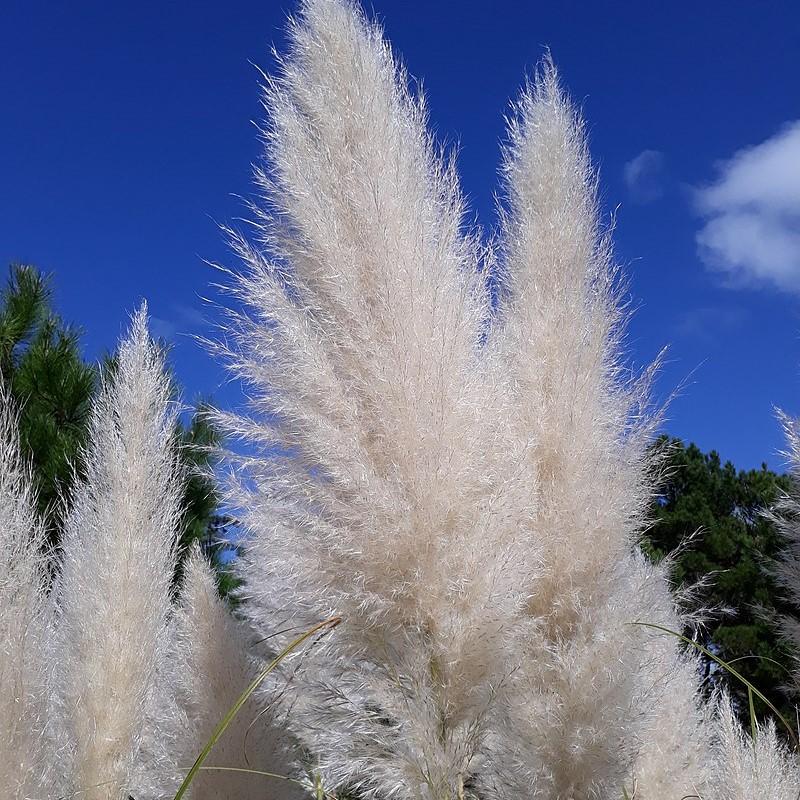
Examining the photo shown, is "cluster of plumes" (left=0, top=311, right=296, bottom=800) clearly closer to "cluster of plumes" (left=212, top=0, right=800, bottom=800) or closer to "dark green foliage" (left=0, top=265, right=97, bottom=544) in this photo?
"cluster of plumes" (left=212, top=0, right=800, bottom=800)

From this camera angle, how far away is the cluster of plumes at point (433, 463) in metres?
1.65

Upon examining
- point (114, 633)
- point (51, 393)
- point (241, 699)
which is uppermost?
point (51, 393)

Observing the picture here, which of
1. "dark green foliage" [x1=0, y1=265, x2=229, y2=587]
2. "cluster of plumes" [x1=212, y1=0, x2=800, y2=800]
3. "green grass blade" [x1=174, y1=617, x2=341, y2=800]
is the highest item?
"dark green foliage" [x1=0, y1=265, x2=229, y2=587]

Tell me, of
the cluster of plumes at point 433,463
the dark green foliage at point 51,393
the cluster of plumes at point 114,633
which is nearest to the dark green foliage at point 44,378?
the dark green foliage at point 51,393

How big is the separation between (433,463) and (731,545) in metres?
11.3

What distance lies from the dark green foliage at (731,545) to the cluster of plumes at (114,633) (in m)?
8.73

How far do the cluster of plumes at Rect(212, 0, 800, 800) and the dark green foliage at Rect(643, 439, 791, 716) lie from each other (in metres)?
8.72

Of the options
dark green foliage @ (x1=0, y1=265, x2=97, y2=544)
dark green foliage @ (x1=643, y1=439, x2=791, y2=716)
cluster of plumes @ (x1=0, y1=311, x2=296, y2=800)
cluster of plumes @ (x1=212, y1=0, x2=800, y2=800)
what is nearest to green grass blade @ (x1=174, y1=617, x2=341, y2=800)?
Answer: cluster of plumes @ (x1=212, y1=0, x2=800, y2=800)

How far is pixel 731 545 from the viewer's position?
11.7m

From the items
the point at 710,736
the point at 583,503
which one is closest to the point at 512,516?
the point at 583,503

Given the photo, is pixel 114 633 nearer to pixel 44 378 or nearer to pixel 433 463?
pixel 433 463

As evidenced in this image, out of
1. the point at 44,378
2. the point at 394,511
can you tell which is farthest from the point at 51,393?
the point at 394,511

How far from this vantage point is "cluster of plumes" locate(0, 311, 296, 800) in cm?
188

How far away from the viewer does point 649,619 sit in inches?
82.9
